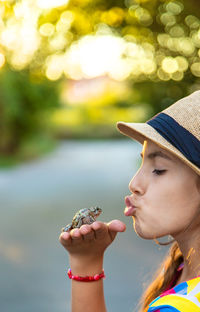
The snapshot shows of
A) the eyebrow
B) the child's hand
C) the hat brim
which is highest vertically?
the hat brim

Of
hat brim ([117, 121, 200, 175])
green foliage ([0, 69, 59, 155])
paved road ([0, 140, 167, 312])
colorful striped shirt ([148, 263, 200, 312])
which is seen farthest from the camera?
green foliage ([0, 69, 59, 155])

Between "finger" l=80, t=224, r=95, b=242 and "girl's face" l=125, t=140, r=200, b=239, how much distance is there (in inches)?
7.2

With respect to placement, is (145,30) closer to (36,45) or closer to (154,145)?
(36,45)

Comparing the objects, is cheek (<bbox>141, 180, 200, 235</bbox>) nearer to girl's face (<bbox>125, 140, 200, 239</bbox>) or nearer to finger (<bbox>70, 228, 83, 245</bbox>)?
girl's face (<bbox>125, 140, 200, 239</bbox>)

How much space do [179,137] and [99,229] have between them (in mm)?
424

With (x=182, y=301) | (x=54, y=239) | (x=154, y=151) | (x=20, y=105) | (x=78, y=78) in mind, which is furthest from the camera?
(x=20, y=105)

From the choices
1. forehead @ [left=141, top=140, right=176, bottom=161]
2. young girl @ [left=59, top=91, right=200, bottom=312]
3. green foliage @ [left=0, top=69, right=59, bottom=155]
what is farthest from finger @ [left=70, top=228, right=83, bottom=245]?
green foliage @ [left=0, top=69, right=59, bottom=155]

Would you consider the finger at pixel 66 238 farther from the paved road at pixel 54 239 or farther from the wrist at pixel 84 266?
the paved road at pixel 54 239

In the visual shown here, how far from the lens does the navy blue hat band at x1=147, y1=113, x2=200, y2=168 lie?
4.55 feet

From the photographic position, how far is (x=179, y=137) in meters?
1.42

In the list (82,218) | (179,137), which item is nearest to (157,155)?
(179,137)

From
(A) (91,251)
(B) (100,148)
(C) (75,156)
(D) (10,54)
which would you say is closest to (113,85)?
(B) (100,148)

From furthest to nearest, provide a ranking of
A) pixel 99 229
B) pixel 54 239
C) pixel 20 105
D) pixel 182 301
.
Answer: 1. pixel 20 105
2. pixel 54 239
3. pixel 99 229
4. pixel 182 301

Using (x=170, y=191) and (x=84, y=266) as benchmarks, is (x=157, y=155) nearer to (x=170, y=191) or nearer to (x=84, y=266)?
(x=170, y=191)
